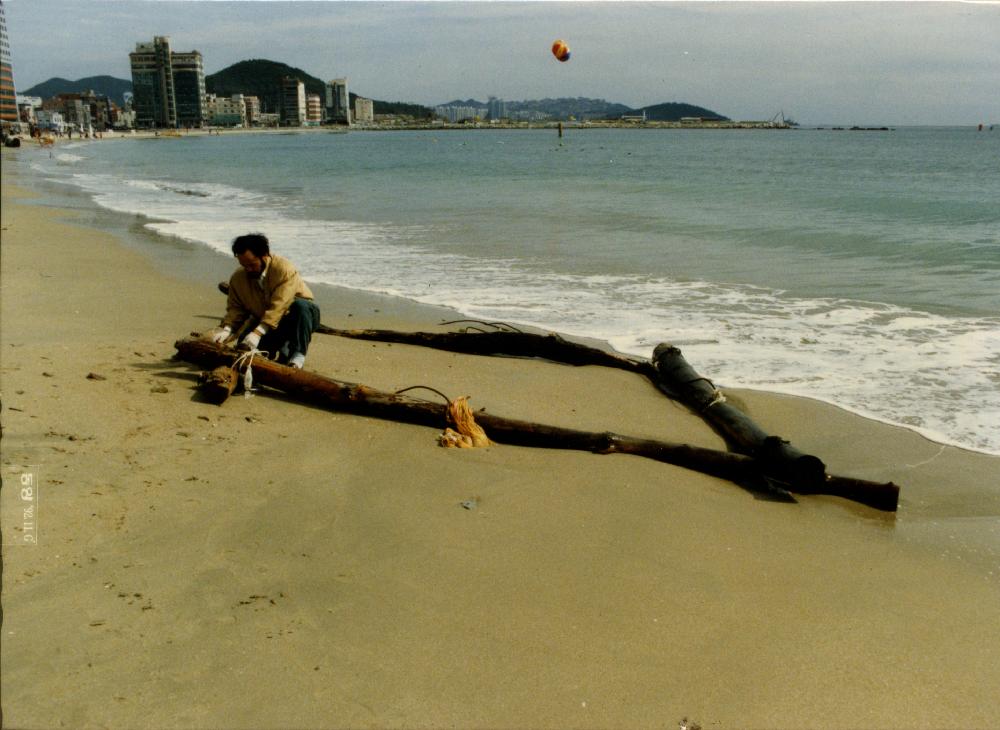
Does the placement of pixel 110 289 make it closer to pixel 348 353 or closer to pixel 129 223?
pixel 348 353

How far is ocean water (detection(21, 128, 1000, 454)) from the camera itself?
280 inches

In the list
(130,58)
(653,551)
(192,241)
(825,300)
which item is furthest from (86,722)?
(130,58)

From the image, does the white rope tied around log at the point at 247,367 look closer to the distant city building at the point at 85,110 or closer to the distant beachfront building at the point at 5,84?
the distant beachfront building at the point at 5,84

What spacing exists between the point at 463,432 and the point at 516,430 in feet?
1.15

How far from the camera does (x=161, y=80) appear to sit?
192 m

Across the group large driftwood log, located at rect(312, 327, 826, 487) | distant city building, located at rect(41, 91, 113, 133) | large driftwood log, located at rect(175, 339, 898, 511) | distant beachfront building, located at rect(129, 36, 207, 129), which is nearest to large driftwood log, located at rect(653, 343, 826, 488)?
large driftwood log, located at rect(312, 327, 826, 487)

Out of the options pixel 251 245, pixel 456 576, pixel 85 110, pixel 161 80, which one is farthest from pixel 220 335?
pixel 161 80

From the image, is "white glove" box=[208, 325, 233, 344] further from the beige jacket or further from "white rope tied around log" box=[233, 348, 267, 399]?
"white rope tied around log" box=[233, 348, 267, 399]

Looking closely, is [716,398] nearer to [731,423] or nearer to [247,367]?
[731,423]

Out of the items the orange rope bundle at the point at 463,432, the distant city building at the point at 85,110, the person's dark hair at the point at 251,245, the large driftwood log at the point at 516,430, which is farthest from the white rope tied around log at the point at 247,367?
the distant city building at the point at 85,110

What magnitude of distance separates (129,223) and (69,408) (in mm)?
13725

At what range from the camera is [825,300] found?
10.2m

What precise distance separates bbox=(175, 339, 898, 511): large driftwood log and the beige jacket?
0.38m

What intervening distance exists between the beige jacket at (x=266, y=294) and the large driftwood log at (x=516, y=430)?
0.38 meters
